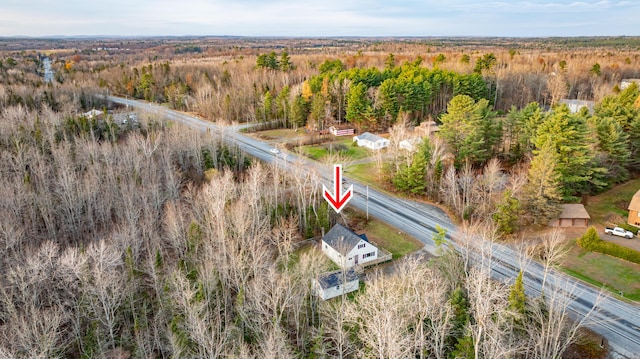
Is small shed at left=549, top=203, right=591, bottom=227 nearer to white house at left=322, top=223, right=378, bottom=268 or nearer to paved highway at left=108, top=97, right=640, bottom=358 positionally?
paved highway at left=108, top=97, right=640, bottom=358

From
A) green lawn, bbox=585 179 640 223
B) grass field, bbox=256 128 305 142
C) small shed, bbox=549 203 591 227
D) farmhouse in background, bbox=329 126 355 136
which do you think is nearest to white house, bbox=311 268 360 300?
small shed, bbox=549 203 591 227

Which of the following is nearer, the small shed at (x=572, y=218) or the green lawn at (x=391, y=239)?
the green lawn at (x=391, y=239)

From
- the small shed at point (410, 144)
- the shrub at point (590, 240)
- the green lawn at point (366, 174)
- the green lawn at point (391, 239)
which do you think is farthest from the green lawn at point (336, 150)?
the shrub at point (590, 240)

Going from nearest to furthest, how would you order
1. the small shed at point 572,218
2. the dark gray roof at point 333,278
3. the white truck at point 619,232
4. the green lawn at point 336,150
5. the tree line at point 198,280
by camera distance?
the tree line at point 198,280, the dark gray roof at point 333,278, the white truck at point 619,232, the small shed at point 572,218, the green lawn at point 336,150

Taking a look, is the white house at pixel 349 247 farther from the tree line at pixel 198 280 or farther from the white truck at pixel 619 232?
the white truck at pixel 619 232

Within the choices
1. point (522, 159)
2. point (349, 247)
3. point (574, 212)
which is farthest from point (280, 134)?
point (574, 212)

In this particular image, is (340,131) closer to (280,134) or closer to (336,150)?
(280,134)
